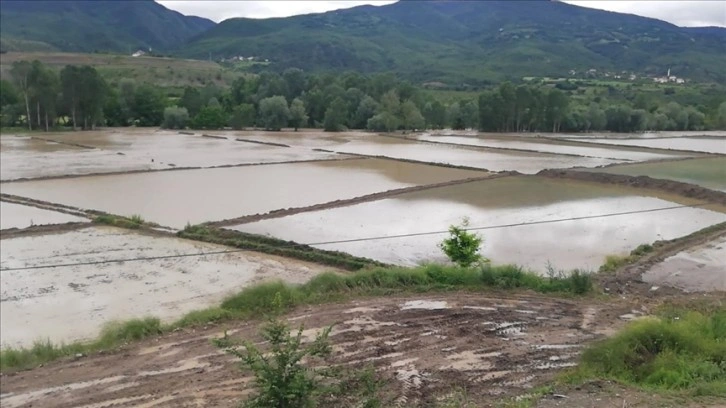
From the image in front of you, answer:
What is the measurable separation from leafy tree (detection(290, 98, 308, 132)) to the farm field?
24.1 metres

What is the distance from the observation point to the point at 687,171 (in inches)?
1145

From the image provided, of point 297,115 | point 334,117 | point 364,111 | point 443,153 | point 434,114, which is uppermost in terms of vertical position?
point 364,111

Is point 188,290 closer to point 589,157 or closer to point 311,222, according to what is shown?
point 311,222

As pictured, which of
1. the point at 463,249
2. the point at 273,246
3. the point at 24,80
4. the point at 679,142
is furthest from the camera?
the point at 24,80

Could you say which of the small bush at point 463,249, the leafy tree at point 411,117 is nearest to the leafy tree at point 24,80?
the leafy tree at point 411,117

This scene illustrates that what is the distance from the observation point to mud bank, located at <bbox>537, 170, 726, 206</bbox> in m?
23.0

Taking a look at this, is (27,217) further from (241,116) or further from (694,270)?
(241,116)

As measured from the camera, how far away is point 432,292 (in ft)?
38.4

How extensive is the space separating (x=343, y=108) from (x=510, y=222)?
41571 millimetres

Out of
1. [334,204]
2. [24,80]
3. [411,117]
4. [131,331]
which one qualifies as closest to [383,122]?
[411,117]

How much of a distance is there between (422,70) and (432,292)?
4724 inches

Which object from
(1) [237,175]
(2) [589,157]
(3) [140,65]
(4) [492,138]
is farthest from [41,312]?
(3) [140,65]

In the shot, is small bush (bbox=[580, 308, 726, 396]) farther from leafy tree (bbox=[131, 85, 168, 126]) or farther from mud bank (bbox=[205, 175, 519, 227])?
leafy tree (bbox=[131, 85, 168, 126])

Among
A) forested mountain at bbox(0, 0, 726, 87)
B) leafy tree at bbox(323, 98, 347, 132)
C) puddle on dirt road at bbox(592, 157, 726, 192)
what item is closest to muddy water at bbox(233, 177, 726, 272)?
puddle on dirt road at bbox(592, 157, 726, 192)
